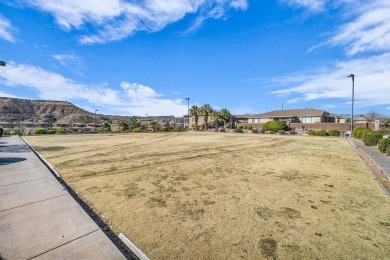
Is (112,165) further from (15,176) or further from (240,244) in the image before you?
(240,244)

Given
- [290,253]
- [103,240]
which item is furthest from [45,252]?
[290,253]

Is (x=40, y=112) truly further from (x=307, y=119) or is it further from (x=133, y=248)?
(x=133, y=248)

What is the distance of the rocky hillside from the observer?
309ft

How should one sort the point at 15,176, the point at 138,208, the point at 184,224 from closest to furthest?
the point at 184,224 → the point at 138,208 → the point at 15,176

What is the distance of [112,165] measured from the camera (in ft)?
32.8

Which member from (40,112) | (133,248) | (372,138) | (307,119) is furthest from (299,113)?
(40,112)

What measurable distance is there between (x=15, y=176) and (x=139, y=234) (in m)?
6.50

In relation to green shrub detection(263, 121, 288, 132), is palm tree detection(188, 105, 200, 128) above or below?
above

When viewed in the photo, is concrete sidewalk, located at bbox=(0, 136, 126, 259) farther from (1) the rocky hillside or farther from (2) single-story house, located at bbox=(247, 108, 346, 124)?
(1) the rocky hillside

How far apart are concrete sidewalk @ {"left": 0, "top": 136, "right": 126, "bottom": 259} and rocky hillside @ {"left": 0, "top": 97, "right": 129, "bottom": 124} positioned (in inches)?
4244

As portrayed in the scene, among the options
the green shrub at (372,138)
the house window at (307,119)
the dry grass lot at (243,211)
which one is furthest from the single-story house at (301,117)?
the dry grass lot at (243,211)

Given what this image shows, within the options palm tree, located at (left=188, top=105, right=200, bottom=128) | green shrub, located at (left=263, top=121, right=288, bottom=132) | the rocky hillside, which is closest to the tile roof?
green shrub, located at (left=263, top=121, right=288, bottom=132)

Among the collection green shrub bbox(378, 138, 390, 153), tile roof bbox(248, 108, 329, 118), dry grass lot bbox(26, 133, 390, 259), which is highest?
tile roof bbox(248, 108, 329, 118)

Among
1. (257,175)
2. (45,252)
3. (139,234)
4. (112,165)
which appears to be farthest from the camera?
(112,165)
